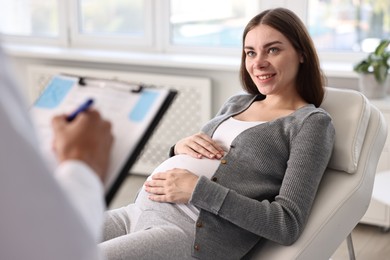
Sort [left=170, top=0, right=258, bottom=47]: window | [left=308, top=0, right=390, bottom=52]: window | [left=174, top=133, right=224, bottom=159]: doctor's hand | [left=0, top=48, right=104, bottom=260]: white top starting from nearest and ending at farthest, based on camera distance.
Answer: [left=0, top=48, right=104, bottom=260]: white top
[left=174, top=133, right=224, bottom=159]: doctor's hand
[left=308, top=0, right=390, bottom=52]: window
[left=170, top=0, right=258, bottom=47]: window

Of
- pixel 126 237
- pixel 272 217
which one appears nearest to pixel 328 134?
pixel 272 217

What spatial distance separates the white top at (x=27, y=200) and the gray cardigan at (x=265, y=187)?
112cm

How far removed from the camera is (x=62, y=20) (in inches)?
171

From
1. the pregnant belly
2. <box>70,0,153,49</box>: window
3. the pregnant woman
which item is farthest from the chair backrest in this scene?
<box>70,0,153,49</box>: window

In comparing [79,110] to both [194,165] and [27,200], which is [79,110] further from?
[194,165]

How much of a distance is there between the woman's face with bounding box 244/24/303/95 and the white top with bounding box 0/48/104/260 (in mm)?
1432

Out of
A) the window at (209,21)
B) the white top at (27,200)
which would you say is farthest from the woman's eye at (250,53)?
the window at (209,21)

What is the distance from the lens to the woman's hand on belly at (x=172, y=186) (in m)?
2.02

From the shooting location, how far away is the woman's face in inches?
86.0

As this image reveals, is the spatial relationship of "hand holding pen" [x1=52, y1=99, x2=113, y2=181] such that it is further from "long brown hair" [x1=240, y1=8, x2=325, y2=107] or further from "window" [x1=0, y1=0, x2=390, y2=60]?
"window" [x1=0, y1=0, x2=390, y2=60]

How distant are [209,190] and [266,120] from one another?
361 millimetres

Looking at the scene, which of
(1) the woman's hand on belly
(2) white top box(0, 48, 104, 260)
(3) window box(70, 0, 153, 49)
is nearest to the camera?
(2) white top box(0, 48, 104, 260)

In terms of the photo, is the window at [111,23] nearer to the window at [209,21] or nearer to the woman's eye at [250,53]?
the window at [209,21]

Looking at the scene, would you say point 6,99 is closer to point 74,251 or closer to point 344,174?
point 74,251
